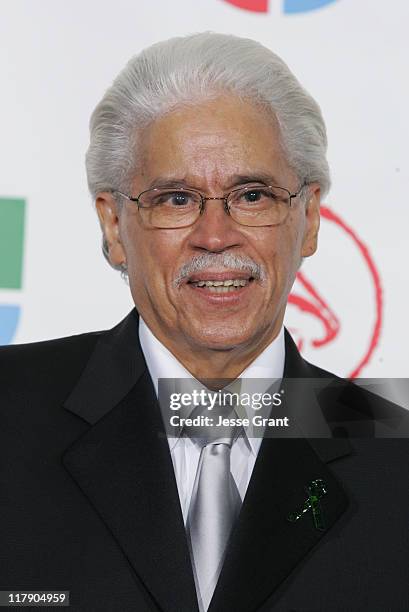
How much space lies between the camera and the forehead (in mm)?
1429

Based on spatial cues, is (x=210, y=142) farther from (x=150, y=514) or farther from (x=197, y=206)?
(x=150, y=514)

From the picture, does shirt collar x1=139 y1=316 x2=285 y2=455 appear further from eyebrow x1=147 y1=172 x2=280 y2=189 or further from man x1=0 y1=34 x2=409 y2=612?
eyebrow x1=147 y1=172 x2=280 y2=189

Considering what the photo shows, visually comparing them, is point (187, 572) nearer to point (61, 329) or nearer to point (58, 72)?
point (61, 329)

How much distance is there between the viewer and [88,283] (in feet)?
5.98

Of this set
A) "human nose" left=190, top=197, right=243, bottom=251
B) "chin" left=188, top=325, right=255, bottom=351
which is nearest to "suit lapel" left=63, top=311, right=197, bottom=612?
"chin" left=188, top=325, right=255, bottom=351

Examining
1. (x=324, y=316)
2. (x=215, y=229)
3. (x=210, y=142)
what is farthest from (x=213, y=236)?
(x=324, y=316)

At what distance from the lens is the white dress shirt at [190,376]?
141cm

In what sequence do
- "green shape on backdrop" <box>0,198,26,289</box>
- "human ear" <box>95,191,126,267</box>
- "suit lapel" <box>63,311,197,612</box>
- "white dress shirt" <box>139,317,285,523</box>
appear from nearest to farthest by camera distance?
"suit lapel" <box>63,311,197,612</box> < "white dress shirt" <box>139,317,285,523</box> < "human ear" <box>95,191,126,267</box> < "green shape on backdrop" <box>0,198,26,289</box>

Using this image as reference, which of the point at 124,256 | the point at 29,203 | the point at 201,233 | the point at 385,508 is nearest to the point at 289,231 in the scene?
the point at 201,233

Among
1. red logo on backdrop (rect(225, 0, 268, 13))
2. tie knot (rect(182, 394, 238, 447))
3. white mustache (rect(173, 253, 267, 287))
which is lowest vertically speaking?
tie knot (rect(182, 394, 238, 447))

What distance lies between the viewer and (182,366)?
151 cm

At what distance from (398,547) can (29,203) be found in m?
0.89

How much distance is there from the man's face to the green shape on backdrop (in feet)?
1.28

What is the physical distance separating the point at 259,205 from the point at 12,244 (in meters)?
0.55
